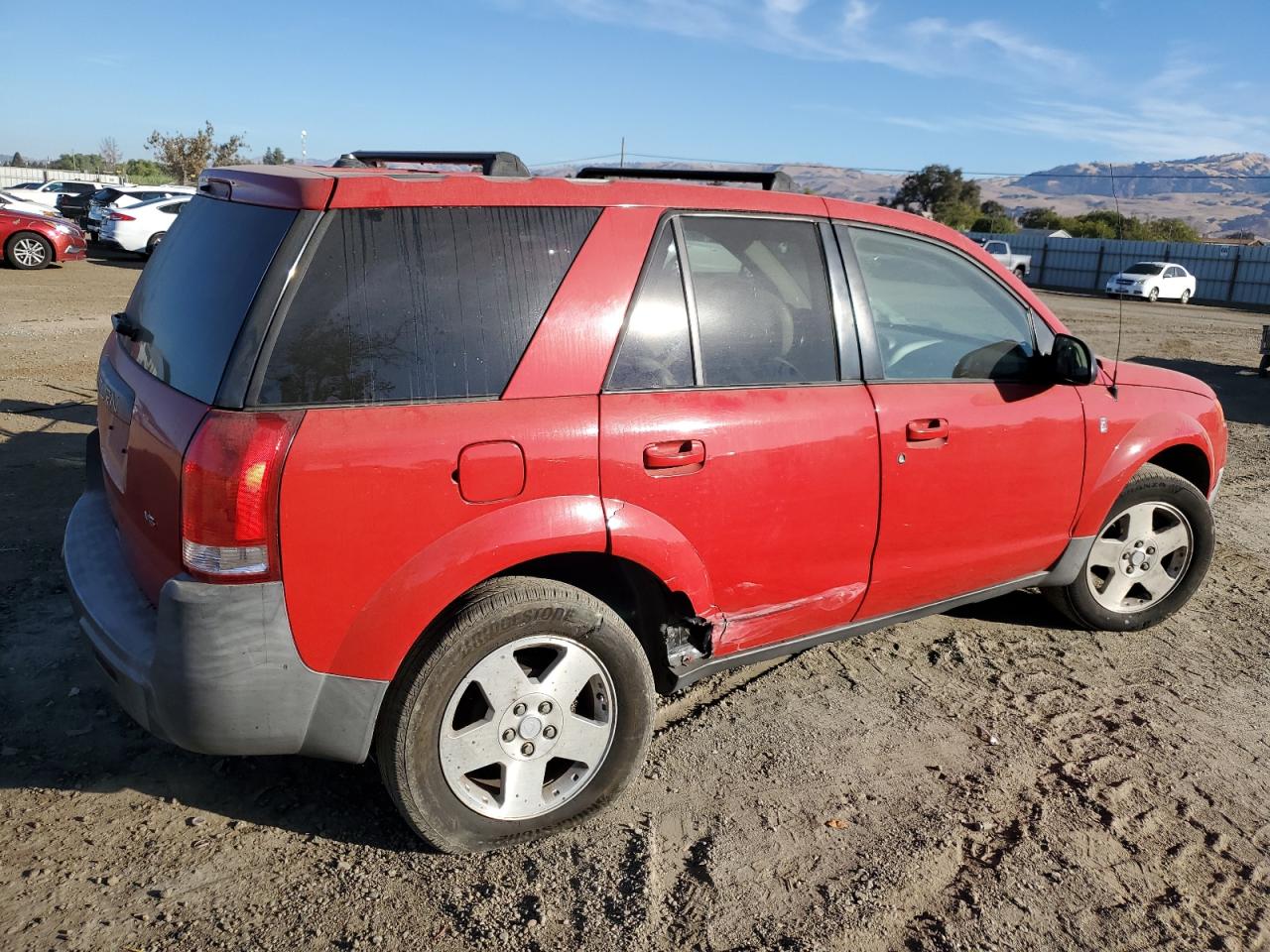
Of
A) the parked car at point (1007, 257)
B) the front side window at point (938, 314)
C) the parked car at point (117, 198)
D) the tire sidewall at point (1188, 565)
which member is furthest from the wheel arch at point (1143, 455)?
the parked car at point (1007, 257)

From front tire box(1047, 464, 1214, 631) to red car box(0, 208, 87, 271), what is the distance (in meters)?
19.8

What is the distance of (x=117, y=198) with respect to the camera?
22.6m

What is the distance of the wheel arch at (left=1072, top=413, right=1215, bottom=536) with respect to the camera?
4.19 metres

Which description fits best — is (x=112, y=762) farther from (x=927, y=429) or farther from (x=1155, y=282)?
(x=1155, y=282)

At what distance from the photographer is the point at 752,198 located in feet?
11.1

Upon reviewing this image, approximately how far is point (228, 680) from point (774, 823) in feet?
5.52

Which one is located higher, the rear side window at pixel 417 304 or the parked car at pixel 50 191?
the rear side window at pixel 417 304

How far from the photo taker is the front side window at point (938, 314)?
12.0ft

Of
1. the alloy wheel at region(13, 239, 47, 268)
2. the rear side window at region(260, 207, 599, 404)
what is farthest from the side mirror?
the alloy wheel at region(13, 239, 47, 268)

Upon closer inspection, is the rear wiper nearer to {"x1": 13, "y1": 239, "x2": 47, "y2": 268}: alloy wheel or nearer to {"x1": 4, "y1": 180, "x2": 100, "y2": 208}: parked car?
{"x1": 13, "y1": 239, "x2": 47, "y2": 268}: alloy wheel

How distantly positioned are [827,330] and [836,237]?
35 centimetres

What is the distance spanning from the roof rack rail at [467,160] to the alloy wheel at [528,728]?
1470 mm

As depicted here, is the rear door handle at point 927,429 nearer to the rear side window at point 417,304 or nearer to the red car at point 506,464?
the red car at point 506,464

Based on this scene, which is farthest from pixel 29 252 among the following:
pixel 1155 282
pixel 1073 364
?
pixel 1155 282
